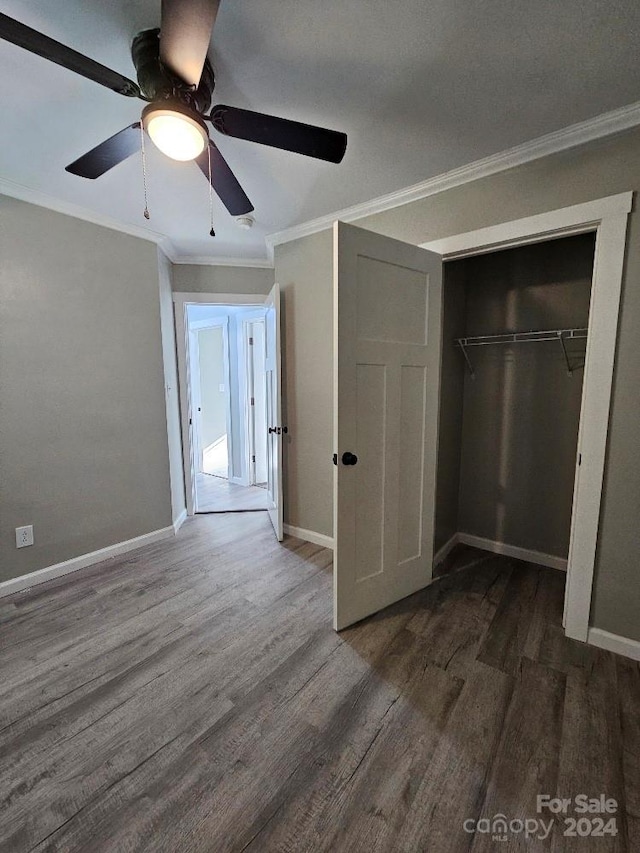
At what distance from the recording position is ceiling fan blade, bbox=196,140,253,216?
4.70ft

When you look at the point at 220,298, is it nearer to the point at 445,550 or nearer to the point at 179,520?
the point at 179,520

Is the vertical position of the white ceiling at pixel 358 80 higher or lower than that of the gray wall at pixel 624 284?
higher

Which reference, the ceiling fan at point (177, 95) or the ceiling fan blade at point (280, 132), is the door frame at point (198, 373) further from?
the ceiling fan blade at point (280, 132)

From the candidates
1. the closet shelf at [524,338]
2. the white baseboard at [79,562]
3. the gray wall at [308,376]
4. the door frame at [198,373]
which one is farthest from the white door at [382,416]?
the door frame at [198,373]

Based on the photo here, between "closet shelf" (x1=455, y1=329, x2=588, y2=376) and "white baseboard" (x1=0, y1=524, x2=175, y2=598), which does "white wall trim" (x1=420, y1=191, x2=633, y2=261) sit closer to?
"closet shelf" (x1=455, y1=329, x2=588, y2=376)

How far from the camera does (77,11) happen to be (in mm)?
1119

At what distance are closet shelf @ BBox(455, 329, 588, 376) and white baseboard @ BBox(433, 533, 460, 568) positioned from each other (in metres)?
1.35

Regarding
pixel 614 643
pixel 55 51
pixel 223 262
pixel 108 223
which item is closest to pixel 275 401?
pixel 223 262

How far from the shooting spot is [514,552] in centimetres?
273

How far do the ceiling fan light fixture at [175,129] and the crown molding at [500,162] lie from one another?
1.41 m

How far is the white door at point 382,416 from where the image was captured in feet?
5.78

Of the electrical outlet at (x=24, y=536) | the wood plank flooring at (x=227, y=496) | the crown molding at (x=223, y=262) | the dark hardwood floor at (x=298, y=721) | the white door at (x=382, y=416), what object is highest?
the crown molding at (x=223, y=262)

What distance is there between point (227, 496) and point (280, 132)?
3.69 m

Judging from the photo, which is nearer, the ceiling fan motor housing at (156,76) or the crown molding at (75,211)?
the ceiling fan motor housing at (156,76)
